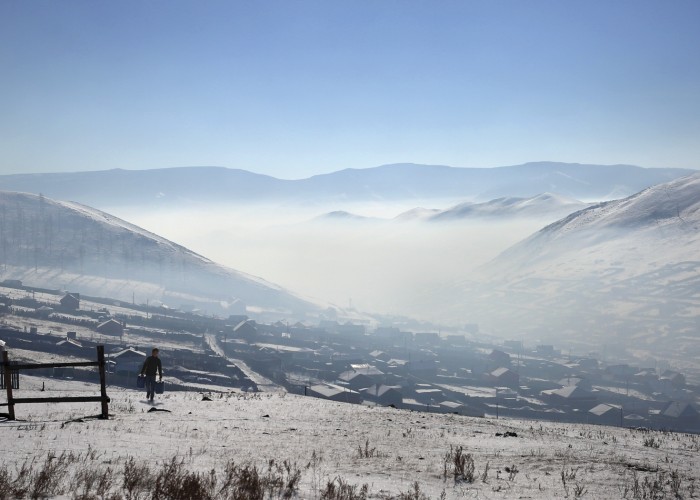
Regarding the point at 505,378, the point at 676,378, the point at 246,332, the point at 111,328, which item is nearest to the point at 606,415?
the point at 505,378

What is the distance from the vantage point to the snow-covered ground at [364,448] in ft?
35.8

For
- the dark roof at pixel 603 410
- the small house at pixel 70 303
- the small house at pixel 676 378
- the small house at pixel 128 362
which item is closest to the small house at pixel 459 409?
the dark roof at pixel 603 410

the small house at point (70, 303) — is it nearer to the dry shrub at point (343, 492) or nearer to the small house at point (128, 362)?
the small house at point (128, 362)

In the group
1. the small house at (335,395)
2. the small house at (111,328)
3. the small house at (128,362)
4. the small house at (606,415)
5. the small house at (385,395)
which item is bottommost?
the small house at (606,415)

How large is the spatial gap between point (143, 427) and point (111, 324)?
80.8m

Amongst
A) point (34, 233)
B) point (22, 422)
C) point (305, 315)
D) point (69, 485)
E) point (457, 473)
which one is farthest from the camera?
point (34, 233)

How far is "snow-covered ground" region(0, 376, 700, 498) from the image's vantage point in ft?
35.8

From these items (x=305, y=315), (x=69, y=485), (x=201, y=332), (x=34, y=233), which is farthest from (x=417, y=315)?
(x=69, y=485)

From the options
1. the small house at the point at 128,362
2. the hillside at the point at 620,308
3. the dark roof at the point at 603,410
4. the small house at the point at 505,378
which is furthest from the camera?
the hillside at the point at 620,308

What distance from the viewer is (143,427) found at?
15023 mm

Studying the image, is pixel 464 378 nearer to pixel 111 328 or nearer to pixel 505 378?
pixel 505 378

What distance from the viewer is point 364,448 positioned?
46.6ft

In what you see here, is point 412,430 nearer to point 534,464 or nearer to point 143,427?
point 534,464

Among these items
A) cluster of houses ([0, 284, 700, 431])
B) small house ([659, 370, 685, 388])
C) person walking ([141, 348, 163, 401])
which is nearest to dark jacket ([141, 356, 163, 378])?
person walking ([141, 348, 163, 401])
